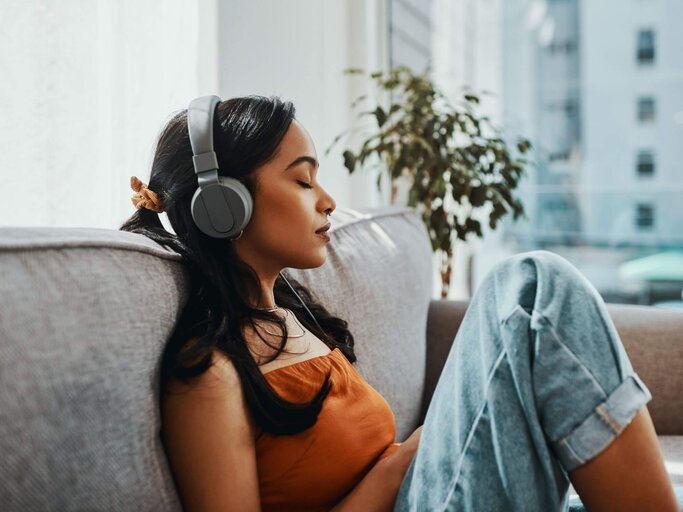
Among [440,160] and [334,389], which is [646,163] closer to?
[440,160]

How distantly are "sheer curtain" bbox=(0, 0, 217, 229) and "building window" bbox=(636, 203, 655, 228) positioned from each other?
213 centimetres

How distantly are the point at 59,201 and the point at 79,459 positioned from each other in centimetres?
69

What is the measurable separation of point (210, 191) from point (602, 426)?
522 millimetres

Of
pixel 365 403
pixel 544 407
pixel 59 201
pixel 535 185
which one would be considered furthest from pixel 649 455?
pixel 535 185

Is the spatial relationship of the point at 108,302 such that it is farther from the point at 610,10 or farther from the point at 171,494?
the point at 610,10

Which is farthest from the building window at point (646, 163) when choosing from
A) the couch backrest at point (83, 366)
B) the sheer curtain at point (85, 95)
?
the couch backrest at point (83, 366)

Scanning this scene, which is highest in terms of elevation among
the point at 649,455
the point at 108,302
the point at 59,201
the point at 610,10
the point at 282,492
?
the point at 610,10

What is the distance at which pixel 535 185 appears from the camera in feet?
10.1

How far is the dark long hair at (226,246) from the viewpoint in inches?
32.2

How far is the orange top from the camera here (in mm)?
847

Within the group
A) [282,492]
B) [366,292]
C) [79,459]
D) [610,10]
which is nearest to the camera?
[79,459]

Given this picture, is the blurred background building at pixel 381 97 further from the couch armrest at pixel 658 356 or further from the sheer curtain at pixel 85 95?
the couch armrest at pixel 658 356

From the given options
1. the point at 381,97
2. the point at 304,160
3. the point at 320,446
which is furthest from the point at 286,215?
the point at 381,97

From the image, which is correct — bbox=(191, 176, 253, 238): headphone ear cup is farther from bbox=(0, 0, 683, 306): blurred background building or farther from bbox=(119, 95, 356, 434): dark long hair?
bbox=(0, 0, 683, 306): blurred background building
